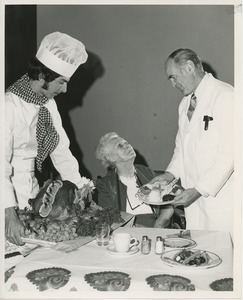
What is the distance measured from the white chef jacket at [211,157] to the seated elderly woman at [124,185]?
22cm

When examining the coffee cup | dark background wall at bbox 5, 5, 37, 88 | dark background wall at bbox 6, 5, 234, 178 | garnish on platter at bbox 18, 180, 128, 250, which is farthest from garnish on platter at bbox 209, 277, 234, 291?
dark background wall at bbox 6, 5, 234, 178

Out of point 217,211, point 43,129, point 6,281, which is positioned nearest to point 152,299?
point 6,281

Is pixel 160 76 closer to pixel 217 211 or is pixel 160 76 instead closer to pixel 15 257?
pixel 217 211

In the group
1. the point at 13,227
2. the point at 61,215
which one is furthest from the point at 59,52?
the point at 13,227

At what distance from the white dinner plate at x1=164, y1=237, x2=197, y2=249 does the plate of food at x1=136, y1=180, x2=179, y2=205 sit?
444mm

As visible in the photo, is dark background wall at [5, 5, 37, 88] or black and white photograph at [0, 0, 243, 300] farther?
dark background wall at [5, 5, 37, 88]

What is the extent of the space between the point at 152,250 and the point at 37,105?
3.99 ft

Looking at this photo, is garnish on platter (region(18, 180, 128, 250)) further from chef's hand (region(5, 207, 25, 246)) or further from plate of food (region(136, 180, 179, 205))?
plate of food (region(136, 180, 179, 205))

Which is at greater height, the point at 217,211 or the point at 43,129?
the point at 43,129

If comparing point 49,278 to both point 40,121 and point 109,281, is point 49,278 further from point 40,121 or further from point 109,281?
point 40,121

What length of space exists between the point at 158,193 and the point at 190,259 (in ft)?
2.99

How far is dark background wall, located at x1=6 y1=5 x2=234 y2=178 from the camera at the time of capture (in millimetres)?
4234

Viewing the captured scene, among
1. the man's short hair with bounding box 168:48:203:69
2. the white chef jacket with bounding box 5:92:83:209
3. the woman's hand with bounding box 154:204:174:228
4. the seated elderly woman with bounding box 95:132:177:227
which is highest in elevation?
the man's short hair with bounding box 168:48:203:69

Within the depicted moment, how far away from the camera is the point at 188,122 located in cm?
281
